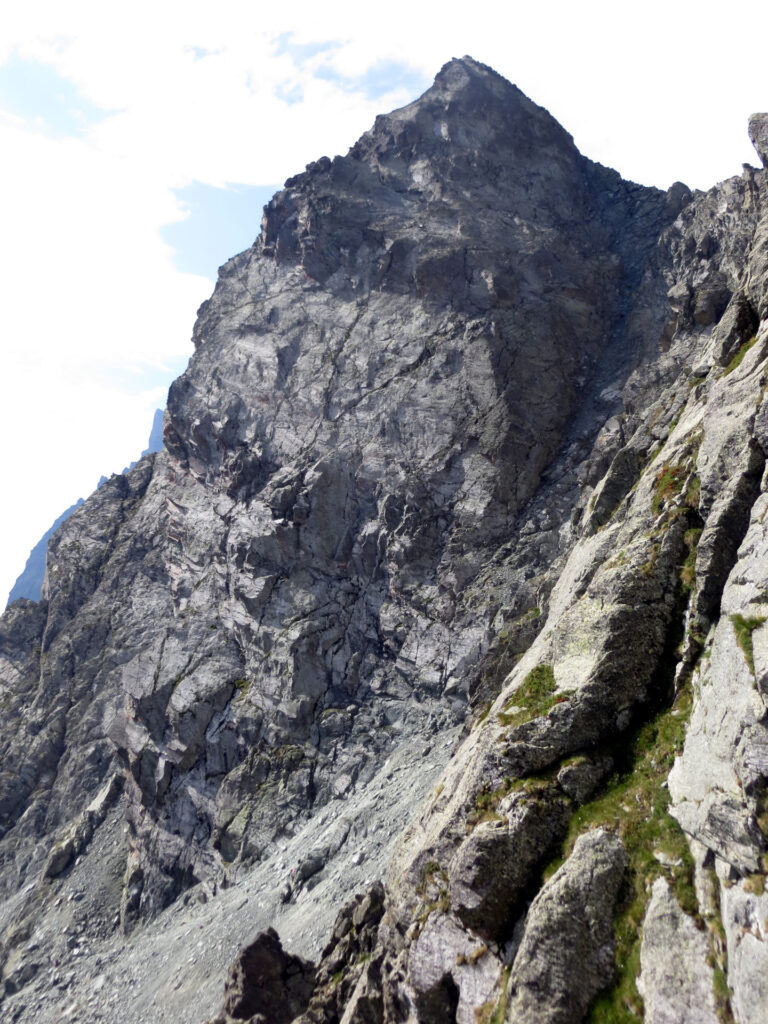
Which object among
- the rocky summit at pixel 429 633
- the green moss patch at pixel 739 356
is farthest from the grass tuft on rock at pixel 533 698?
the green moss patch at pixel 739 356

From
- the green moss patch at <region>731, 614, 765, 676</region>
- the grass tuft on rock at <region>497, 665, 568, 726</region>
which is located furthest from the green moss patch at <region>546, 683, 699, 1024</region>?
the grass tuft on rock at <region>497, 665, 568, 726</region>

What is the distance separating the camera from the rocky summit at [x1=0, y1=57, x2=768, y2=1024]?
52.5 feet

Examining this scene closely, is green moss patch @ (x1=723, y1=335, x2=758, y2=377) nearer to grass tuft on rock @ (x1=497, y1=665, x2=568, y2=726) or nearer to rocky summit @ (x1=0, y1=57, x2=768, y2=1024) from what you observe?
rocky summit @ (x1=0, y1=57, x2=768, y2=1024)

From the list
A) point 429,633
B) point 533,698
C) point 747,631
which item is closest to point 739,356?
point 747,631

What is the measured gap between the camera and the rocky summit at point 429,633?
16000 millimetres

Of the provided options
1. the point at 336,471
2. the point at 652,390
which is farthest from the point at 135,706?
the point at 652,390

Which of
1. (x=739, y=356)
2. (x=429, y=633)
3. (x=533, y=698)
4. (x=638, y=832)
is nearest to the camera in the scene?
(x=638, y=832)

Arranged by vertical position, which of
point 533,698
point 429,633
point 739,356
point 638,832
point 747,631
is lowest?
point 638,832

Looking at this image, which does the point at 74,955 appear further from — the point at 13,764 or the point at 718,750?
the point at 718,750

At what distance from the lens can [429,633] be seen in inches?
2131

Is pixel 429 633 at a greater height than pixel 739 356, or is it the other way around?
pixel 739 356

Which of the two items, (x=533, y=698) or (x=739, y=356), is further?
(x=739, y=356)

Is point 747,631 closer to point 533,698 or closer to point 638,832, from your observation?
point 638,832

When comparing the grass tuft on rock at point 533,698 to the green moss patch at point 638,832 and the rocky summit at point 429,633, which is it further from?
the green moss patch at point 638,832
